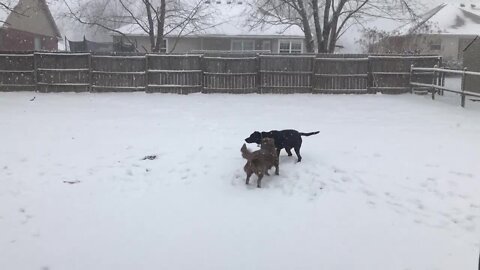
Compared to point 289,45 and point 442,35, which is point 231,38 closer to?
point 289,45

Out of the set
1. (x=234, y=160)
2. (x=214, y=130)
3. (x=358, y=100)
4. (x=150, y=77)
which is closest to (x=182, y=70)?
(x=150, y=77)

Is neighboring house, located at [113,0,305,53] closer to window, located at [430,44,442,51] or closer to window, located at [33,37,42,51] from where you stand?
window, located at [33,37,42,51]

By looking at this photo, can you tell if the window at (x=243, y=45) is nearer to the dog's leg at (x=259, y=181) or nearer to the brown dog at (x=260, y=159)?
the brown dog at (x=260, y=159)

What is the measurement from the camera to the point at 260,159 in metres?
6.22

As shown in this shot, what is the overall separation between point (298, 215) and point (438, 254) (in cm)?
152

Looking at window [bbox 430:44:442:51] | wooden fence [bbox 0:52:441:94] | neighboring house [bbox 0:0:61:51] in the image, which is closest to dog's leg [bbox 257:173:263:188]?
wooden fence [bbox 0:52:441:94]

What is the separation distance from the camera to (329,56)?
17.6 metres

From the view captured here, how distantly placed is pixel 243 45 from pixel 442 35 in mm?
15939

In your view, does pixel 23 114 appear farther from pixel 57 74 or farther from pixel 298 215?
pixel 298 215

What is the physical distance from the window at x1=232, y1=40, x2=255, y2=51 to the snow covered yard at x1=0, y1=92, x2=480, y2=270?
2214 centimetres

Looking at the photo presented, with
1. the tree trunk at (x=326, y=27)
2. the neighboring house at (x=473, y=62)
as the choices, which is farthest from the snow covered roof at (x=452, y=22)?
the neighboring house at (x=473, y=62)

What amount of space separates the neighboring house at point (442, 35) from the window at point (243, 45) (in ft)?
28.7

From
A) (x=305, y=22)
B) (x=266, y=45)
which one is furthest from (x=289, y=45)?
(x=305, y=22)

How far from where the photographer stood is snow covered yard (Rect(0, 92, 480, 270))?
4.59 meters
